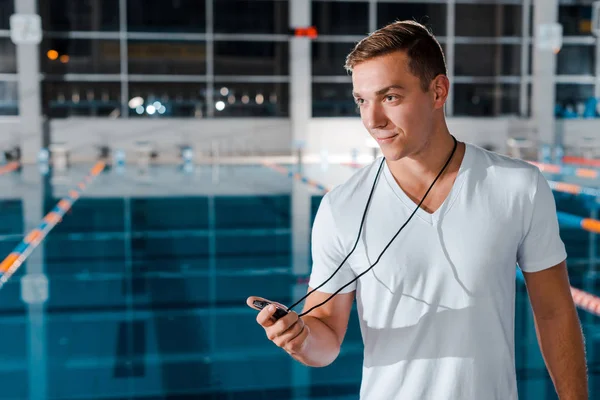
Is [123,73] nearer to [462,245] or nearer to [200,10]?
[200,10]

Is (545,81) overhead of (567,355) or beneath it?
overhead

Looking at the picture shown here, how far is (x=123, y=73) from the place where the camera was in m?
21.3

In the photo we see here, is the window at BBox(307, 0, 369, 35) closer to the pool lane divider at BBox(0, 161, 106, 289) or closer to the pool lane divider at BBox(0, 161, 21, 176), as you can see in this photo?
the pool lane divider at BBox(0, 161, 21, 176)

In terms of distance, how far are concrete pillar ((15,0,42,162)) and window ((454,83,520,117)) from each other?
11.5 metres

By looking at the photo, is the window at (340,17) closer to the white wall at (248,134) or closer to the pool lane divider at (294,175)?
the white wall at (248,134)

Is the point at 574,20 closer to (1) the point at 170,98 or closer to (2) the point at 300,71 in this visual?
(2) the point at 300,71

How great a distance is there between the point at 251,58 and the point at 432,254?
21.8 metres

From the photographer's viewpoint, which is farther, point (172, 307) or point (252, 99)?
point (252, 99)

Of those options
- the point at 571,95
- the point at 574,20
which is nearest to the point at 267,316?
the point at 571,95

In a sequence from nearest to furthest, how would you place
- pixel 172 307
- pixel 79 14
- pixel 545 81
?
pixel 172 307
pixel 79 14
pixel 545 81

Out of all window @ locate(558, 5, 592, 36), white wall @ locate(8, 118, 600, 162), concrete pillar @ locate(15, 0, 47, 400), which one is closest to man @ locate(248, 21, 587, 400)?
concrete pillar @ locate(15, 0, 47, 400)

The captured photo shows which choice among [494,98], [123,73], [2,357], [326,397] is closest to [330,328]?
[326,397]

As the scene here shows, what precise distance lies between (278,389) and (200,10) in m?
19.5

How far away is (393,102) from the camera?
1435 millimetres
